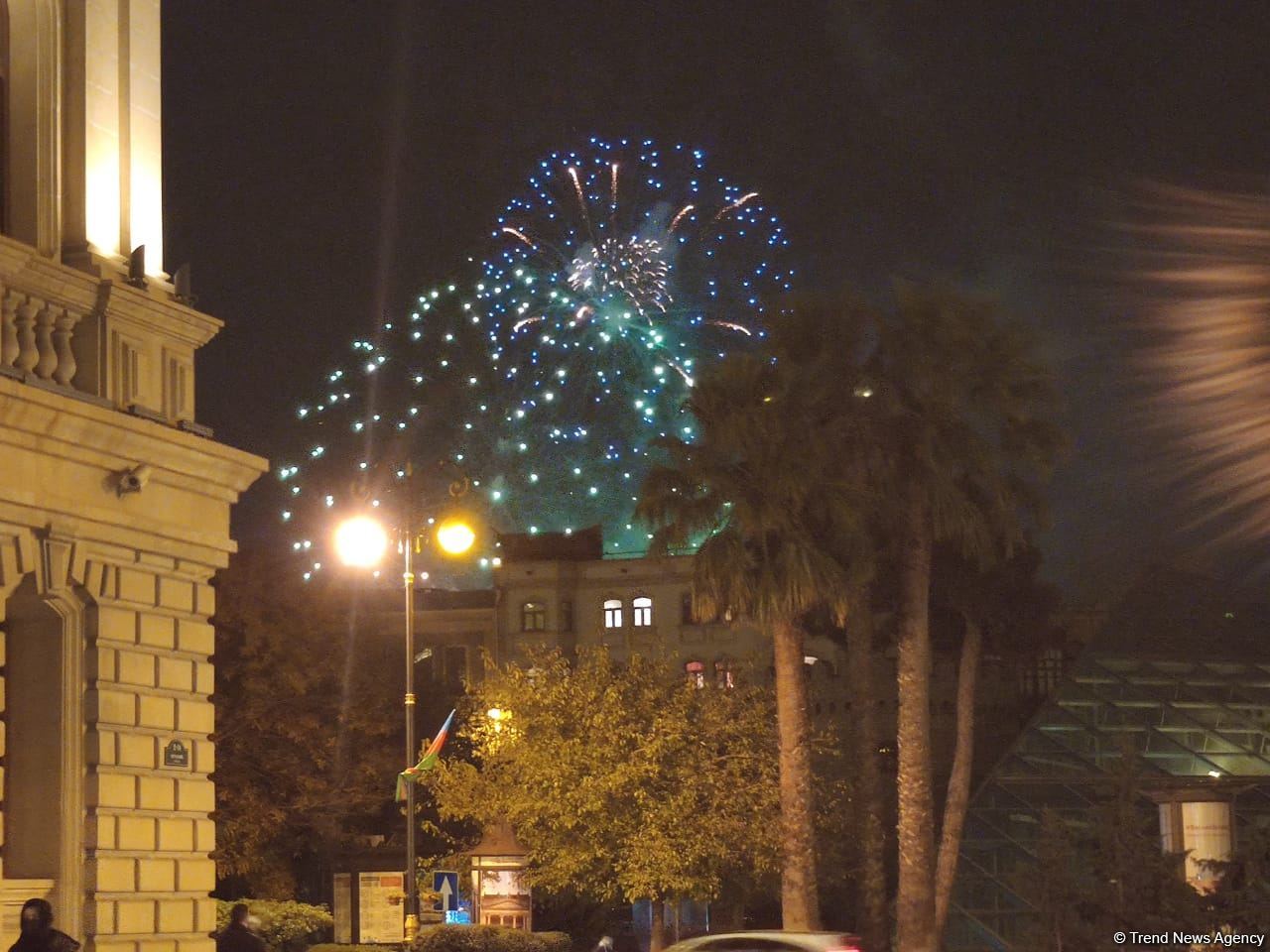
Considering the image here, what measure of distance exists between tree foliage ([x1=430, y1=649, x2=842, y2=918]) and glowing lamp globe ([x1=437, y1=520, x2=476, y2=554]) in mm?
15922

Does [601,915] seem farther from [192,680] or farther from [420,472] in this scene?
[192,680]

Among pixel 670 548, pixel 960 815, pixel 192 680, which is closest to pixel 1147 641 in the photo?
pixel 960 815

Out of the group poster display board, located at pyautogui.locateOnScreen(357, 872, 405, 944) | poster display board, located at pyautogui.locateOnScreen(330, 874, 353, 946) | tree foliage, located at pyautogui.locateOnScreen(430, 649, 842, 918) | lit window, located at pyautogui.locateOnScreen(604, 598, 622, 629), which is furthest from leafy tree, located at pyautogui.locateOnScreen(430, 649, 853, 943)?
lit window, located at pyautogui.locateOnScreen(604, 598, 622, 629)

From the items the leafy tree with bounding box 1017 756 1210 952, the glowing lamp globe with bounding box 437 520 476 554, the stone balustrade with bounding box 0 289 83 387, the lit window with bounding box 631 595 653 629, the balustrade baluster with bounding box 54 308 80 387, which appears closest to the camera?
the stone balustrade with bounding box 0 289 83 387

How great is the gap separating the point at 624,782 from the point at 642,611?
37.0 meters

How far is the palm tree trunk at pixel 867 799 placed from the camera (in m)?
38.7

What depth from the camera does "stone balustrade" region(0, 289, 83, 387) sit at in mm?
14969

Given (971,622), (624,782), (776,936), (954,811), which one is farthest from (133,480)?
(971,622)

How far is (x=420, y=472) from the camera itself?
25094 mm

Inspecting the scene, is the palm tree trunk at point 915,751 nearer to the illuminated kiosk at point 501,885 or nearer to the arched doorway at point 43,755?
the illuminated kiosk at point 501,885

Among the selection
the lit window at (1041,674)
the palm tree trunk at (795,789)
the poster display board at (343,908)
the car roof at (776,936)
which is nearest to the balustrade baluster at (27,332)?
the car roof at (776,936)

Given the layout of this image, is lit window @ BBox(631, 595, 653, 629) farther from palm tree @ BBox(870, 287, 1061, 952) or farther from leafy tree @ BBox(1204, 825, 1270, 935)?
leafy tree @ BBox(1204, 825, 1270, 935)

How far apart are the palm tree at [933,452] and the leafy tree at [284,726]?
51.3 ft

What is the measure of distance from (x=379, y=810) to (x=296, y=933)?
13.6 meters
